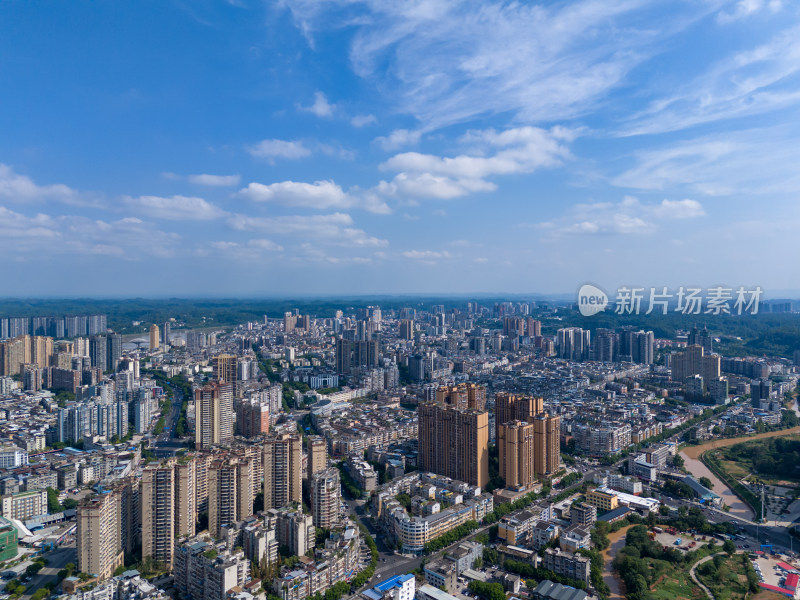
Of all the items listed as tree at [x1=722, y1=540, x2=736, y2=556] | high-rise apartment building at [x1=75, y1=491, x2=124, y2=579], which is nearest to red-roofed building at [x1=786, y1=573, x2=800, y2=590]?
tree at [x1=722, y1=540, x2=736, y2=556]

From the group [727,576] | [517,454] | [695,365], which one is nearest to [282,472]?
[517,454]

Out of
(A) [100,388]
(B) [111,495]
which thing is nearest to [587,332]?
(A) [100,388]

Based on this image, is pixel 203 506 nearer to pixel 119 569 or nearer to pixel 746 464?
pixel 119 569

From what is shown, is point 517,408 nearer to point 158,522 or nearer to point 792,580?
point 792,580

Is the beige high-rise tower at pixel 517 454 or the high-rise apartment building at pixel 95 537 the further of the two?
the beige high-rise tower at pixel 517 454

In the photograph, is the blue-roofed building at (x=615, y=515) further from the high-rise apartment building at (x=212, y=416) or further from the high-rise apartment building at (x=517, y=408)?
the high-rise apartment building at (x=212, y=416)

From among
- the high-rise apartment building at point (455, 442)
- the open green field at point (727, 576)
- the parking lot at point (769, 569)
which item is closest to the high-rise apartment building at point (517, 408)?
the high-rise apartment building at point (455, 442)

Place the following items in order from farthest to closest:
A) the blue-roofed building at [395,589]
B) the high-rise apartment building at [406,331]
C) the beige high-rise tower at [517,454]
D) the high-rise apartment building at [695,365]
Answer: the high-rise apartment building at [406,331] → the high-rise apartment building at [695,365] → the beige high-rise tower at [517,454] → the blue-roofed building at [395,589]
